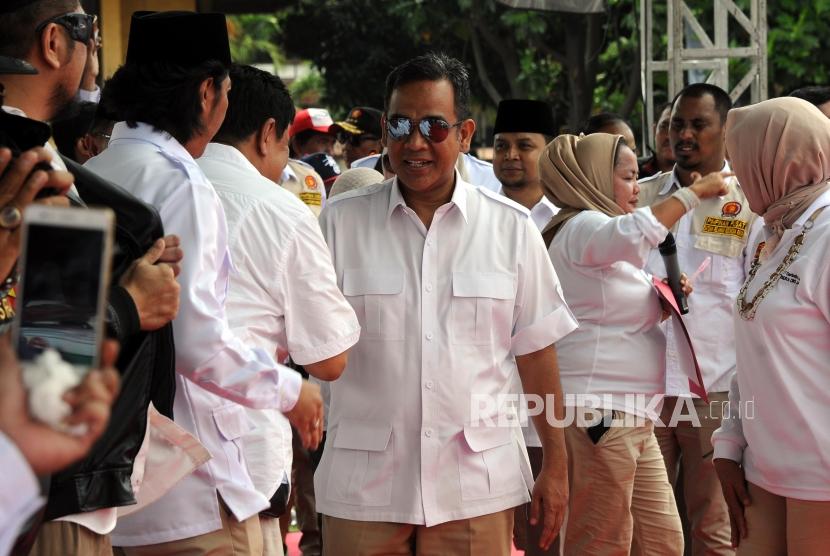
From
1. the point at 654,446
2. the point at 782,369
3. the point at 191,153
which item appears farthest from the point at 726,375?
the point at 191,153

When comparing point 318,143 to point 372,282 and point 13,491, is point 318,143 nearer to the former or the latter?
point 372,282

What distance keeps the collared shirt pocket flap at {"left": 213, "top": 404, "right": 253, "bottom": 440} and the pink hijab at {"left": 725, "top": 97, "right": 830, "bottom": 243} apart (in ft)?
5.86

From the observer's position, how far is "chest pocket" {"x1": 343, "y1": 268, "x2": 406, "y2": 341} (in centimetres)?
387

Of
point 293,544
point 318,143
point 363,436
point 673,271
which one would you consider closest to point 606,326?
point 673,271

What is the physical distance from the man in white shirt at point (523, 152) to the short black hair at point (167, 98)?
3553mm

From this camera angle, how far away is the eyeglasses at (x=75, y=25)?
8.36ft

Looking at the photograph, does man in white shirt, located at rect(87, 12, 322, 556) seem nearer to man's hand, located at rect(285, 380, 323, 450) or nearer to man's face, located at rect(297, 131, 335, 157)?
man's hand, located at rect(285, 380, 323, 450)

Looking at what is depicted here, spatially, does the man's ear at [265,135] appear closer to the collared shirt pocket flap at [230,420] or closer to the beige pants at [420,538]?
the collared shirt pocket flap at [230,420]

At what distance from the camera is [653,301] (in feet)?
17.0

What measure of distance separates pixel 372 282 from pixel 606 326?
5.04ft

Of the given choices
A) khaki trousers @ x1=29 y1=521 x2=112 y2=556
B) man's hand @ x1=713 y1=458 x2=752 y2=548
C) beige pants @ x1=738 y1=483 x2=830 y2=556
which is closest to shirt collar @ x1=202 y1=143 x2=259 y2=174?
khaki trousers @ x1=29 y1=521 x2=112 y2=556

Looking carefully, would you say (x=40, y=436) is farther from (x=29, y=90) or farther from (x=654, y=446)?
(x=654, y=446)

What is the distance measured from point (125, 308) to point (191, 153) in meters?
0.87

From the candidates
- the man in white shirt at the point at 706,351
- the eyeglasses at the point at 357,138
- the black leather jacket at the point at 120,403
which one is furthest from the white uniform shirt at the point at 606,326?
the eyeglasses at the point at 357,138
